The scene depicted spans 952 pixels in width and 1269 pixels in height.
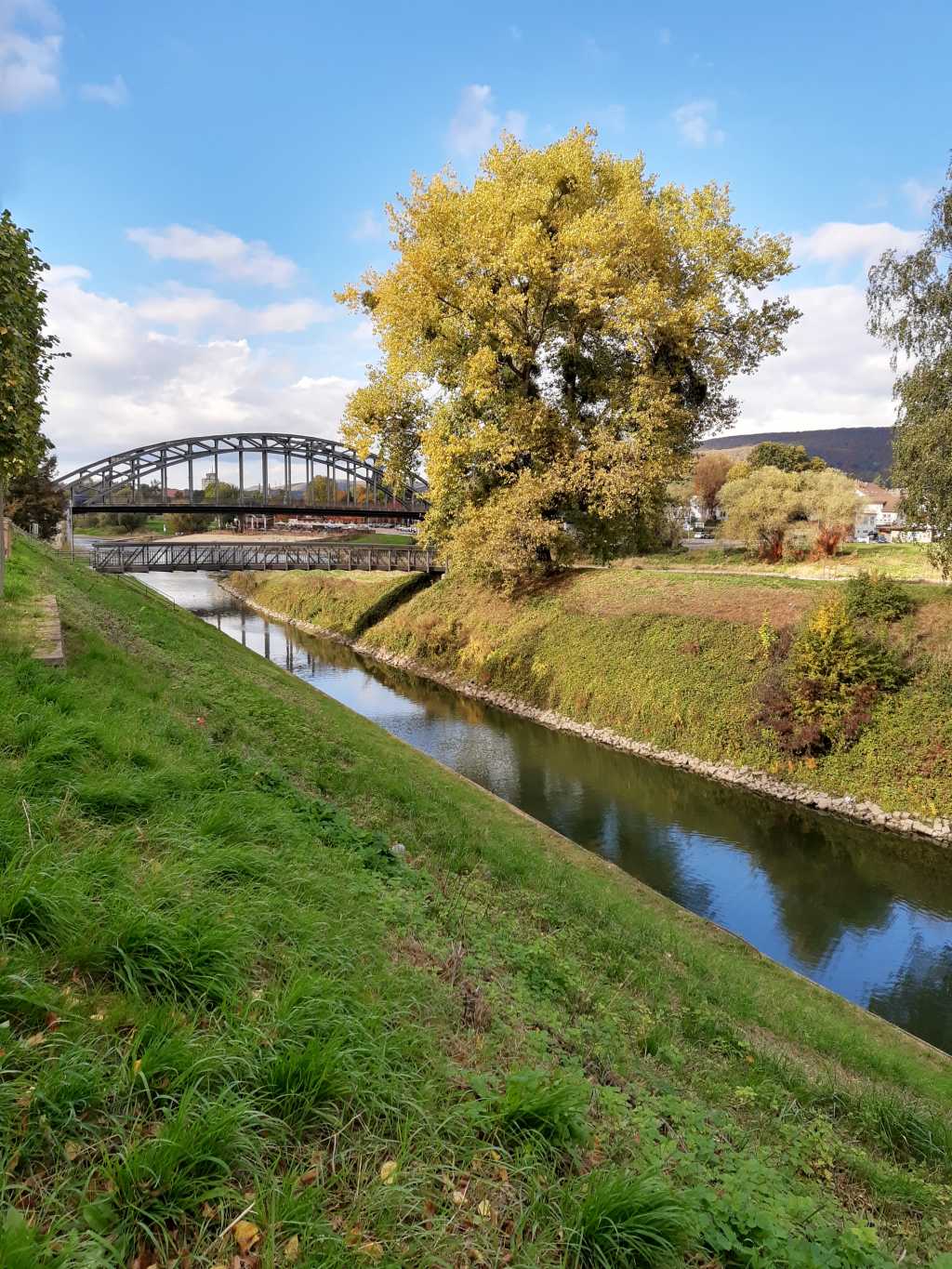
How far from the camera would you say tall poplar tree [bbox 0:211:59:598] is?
7.49 metres

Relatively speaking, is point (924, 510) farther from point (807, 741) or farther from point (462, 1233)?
point (462, 1233)

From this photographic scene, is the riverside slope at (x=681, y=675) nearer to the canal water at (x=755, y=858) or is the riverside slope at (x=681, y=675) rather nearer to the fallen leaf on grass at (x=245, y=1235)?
the canal water at (x=755, y=858)

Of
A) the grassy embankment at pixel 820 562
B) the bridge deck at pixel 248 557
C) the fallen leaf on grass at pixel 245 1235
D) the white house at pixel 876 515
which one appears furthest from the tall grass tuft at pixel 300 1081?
the white house at pixel 876 515

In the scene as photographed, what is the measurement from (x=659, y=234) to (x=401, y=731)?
18.8m

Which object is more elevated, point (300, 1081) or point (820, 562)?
point (820, 562)

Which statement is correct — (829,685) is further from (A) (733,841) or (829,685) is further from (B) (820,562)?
(B) (820,562)

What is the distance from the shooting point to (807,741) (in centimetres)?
1675

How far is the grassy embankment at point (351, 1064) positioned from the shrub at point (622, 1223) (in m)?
0.01

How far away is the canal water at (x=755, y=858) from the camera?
34.2 ft

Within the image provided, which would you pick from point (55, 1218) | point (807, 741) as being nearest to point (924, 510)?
point (807, 741)

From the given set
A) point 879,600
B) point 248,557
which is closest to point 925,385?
point 879,600

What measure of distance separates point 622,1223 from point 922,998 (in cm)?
957

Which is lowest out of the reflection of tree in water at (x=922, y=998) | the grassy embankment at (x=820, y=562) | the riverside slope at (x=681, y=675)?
the reflection of tree in water at (x=922, y=998)

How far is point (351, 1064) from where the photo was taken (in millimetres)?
3131
